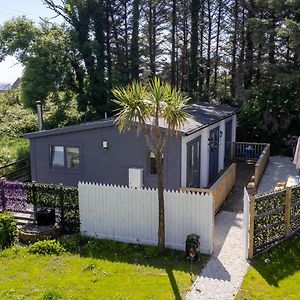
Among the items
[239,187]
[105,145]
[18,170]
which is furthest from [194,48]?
[105,145]

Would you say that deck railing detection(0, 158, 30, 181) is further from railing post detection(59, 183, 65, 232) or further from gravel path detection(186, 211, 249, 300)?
gravel path detection(186, 211, 249, 300)

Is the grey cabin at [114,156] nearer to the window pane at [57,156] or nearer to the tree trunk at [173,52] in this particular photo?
the window pane at [57,156]

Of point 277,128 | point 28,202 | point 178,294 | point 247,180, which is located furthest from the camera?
point 277,128

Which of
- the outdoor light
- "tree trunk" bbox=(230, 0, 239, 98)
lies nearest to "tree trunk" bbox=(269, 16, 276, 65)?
"tree trunk" bbox=(230, 0, 239, 98)

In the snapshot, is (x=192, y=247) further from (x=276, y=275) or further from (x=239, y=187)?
(x=239, y=187)

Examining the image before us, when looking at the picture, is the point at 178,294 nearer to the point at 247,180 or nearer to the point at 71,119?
the point at 247,180

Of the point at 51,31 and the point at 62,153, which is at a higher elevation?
the point at 51,31

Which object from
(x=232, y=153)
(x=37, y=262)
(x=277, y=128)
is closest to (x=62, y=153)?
(x=37, y=262)

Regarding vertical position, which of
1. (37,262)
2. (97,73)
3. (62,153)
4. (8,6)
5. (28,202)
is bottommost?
(37,262)
